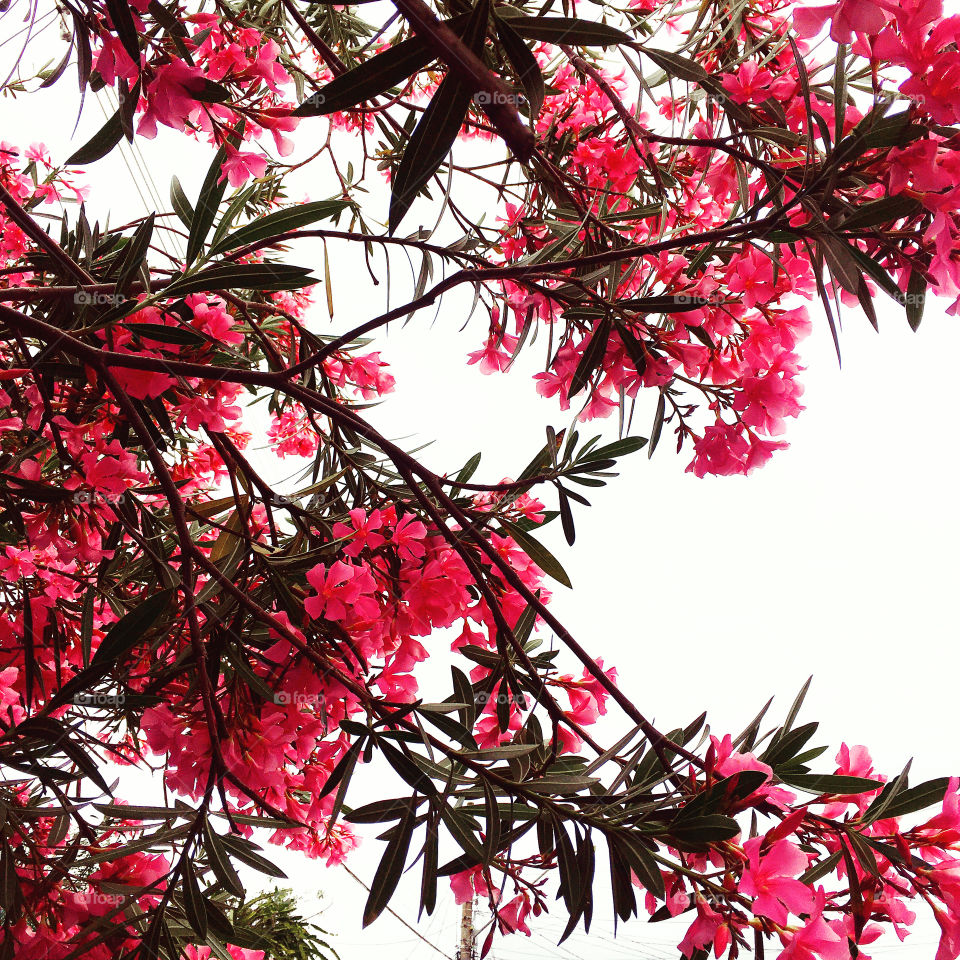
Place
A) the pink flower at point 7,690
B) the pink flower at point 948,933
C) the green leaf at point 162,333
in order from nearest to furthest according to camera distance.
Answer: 1. the pink flower at point 948,933
2. the green leaf at point 162,333
3. the pink flower at point 7,690

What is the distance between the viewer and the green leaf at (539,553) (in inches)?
41.8

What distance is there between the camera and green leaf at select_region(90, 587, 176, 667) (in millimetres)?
823

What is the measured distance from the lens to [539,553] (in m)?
1.07

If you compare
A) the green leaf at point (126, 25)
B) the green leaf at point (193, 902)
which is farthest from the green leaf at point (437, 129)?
the green leaf at point (193, 902)

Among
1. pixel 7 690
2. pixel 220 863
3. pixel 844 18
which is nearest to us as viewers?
pixel 844 18

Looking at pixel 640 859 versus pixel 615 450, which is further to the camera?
pixel 615 450

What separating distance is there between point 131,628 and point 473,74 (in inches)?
26.2

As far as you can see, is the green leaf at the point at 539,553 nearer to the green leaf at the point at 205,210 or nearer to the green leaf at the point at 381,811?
the green leaf at the point at 381,811

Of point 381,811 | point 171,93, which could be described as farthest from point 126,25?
point 381,811

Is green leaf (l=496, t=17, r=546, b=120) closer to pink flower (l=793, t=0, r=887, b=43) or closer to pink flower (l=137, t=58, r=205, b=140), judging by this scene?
pink flower (l=793, t=0, r=887, b=43)

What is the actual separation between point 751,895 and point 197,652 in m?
0.60

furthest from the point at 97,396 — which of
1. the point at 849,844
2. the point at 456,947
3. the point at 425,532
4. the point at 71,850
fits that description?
the point at 456,947

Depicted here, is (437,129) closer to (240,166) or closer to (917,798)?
(240,166)

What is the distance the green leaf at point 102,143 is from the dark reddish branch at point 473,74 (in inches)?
19.8
